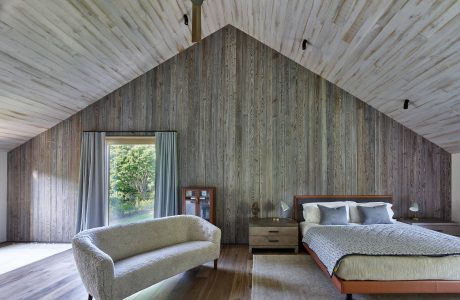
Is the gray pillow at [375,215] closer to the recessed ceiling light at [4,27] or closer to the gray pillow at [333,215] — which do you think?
the gray pillow at [333,215]

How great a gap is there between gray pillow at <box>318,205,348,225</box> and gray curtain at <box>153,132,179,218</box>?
2.45 metres

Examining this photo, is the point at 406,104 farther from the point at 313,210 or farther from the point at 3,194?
the point at 3,194

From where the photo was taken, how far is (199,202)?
5.07 metres

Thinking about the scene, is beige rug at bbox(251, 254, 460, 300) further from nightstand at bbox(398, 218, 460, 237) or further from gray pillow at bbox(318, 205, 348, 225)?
nightstand at bbox(398, 218, 460, 237)

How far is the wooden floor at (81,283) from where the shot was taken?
10.5 feet

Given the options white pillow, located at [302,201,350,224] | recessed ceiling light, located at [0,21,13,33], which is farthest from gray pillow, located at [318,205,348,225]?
recessed ceiling light, located at [0,21,13,33]

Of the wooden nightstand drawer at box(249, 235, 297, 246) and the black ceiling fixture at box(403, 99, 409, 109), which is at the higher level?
the black ceiling fixture at box(403, 99, 409, 109)

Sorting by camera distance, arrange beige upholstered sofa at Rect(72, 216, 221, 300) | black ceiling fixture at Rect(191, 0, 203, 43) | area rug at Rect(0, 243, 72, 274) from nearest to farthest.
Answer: black ceiling fixture at Rect(191, 0, 203, 43)
beige upholstered sofa at Rect(72, 216, 221, 300)
area rug at Rect(0, 243, 72, 274)

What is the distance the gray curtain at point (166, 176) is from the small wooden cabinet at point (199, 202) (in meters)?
0.24

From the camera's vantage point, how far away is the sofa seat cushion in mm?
2826

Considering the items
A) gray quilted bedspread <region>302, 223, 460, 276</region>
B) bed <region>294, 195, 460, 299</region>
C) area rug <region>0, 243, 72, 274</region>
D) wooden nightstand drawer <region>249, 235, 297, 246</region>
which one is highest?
gray quilted bedspread <region>302, 223, 460, 276</region>

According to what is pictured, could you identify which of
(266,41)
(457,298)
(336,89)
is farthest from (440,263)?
(266,41)

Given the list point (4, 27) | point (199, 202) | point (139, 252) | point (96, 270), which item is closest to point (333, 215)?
point (199, 202)

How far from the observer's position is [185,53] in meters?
5.43
